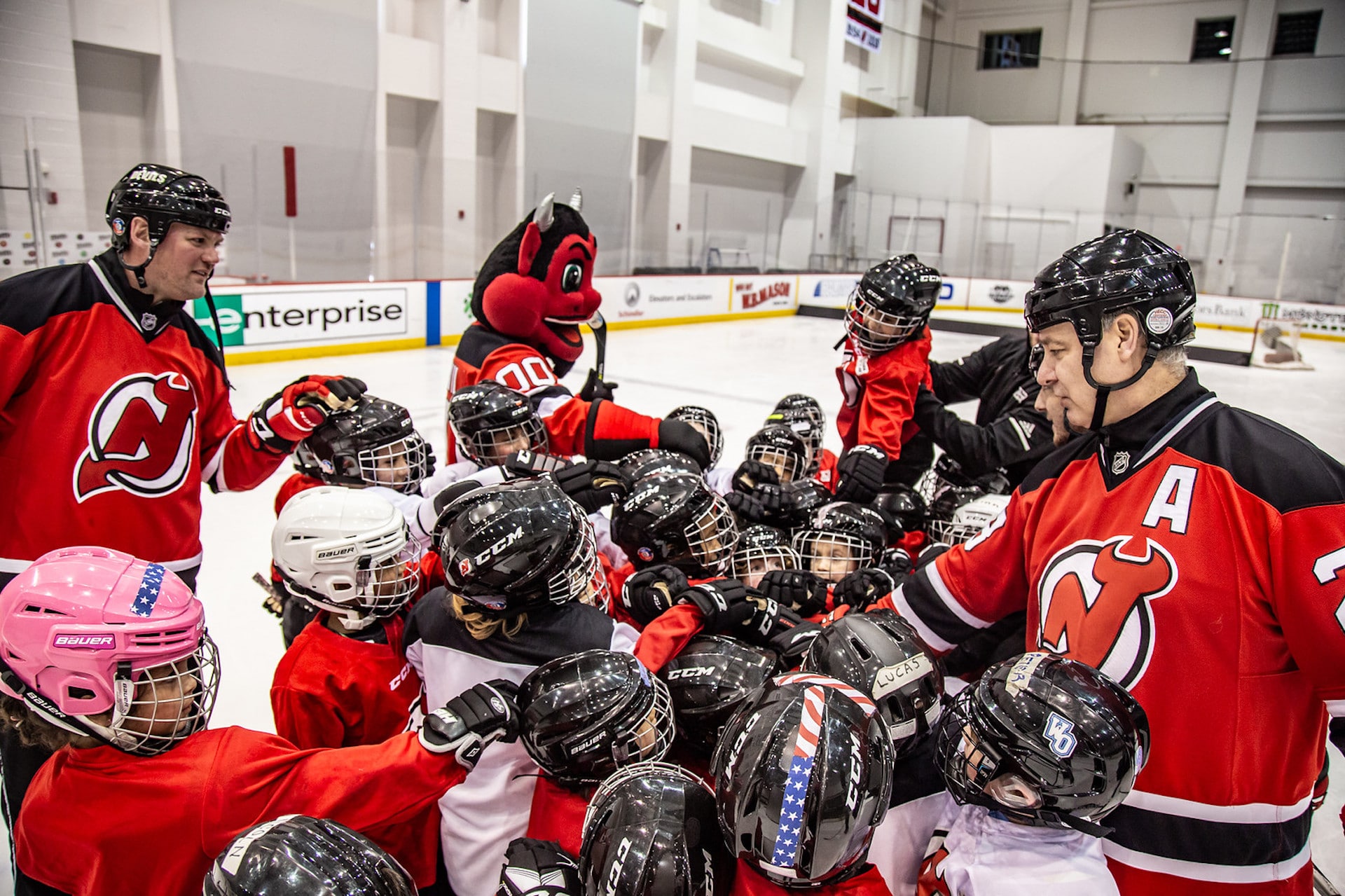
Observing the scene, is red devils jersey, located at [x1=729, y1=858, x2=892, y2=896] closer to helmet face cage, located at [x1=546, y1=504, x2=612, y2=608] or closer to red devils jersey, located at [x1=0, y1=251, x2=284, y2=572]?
helmet face cage, located at [x1=546, y1=504, x2=612, y2=608]

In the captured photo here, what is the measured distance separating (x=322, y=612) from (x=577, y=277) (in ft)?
6.08

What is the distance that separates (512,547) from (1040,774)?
0.97m

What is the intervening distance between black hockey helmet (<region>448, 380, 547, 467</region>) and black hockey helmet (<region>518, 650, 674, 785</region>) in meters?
1.22

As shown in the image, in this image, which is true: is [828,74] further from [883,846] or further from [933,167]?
[883,846]

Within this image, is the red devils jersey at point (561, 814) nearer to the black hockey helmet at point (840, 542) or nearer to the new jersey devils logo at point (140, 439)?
the black hockey helmet at point (840, 542)

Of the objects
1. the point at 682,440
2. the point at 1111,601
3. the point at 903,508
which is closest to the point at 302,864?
the point at 1111,601

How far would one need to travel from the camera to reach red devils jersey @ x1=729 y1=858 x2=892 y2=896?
1.28 m

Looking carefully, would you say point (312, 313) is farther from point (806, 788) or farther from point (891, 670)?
point (806, 788)

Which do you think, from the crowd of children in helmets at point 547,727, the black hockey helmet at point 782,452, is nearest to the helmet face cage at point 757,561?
the crowd of children in helmets at point 547,727

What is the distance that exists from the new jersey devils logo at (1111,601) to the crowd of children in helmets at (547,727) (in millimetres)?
188

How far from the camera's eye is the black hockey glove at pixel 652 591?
83.3 inches

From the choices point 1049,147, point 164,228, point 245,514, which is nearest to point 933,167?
point 1049,147

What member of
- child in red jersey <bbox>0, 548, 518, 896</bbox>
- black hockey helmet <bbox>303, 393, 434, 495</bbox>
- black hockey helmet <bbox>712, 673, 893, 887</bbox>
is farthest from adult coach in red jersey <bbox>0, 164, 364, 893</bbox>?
black hockey helmet <bbox>712, 673, 893, 887</bbox>

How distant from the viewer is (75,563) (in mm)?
1357
